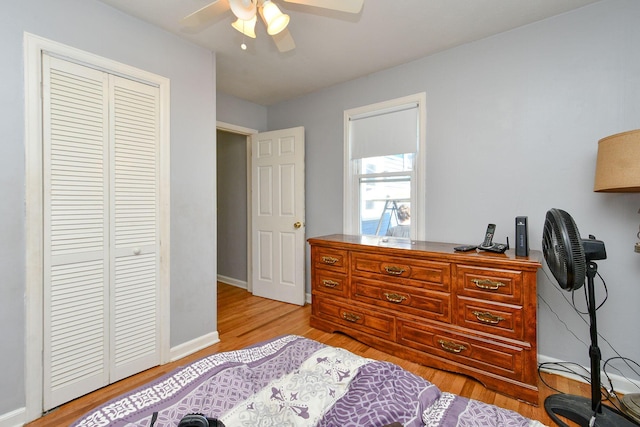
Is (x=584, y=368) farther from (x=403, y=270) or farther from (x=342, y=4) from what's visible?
(x=342, y=4)

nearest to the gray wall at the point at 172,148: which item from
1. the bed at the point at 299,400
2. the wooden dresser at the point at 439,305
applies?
the wooden dresser at the point at 439,305

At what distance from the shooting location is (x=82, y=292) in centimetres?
194

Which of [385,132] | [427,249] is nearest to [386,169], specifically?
[385,132]

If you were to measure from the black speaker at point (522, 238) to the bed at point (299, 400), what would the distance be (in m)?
1.35

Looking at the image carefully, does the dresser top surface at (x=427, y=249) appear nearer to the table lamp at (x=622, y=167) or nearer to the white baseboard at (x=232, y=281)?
the table lamp at (x=622, y=167)

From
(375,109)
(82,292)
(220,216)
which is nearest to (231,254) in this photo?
(220,216)

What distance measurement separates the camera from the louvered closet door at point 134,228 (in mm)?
2082

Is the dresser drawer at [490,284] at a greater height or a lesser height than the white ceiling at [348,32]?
lesser

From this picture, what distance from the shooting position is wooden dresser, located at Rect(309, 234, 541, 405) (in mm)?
1881

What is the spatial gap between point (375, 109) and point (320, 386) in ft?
9.03

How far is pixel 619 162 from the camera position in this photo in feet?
5.22

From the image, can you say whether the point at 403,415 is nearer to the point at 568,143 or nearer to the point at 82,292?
the point at 82,292

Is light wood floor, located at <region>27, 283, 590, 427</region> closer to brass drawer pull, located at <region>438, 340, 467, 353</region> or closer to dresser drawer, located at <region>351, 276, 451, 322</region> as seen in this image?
brass drawer pull, located at <region>438, 340, 467, 353</region>

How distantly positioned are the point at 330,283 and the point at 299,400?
6.21 feet
